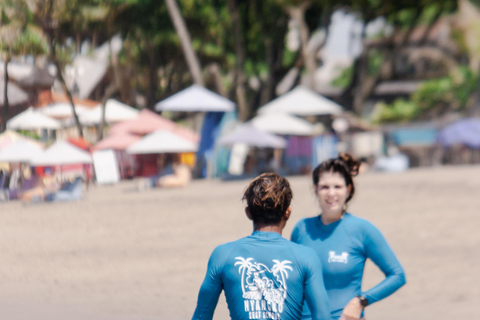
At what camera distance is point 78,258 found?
11750 mm

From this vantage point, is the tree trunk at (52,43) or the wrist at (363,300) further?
the tree trunk at (52,43)

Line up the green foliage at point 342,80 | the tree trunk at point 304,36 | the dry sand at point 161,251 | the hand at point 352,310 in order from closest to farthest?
1. the hand at point 352,310
2. the dry sand at point 161,251
3. the tree trunk at point 304,36
4. the green foliage at point 342,80

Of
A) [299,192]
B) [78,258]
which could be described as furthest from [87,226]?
[299,192]

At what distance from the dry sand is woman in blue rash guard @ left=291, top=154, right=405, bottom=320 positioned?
8.82ft

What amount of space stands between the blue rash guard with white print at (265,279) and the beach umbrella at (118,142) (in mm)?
2578

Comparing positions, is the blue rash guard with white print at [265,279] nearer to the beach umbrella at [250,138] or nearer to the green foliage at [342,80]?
the beach umbrella at [250,138]

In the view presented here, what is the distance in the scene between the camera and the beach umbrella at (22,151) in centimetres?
532

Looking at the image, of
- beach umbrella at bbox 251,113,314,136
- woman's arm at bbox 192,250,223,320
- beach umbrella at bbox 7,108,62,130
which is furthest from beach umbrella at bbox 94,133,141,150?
beach umbrella at bbox 251,113,314,136

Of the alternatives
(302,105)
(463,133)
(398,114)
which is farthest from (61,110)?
(398,114)

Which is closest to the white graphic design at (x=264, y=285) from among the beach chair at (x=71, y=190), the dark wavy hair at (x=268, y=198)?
the dark wavy hair at (x=268, y=198)

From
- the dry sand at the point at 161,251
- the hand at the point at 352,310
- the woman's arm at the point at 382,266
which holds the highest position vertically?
the woman's arm at the point at 382,266

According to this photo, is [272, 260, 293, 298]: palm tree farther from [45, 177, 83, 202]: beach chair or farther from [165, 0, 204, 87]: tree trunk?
[165, 0, 204, 87]: tree trunk

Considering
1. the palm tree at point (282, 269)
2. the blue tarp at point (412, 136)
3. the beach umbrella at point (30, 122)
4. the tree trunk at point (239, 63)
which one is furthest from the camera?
the blue tarp at point (412, 136)

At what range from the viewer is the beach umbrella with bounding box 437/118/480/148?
33812 mm
